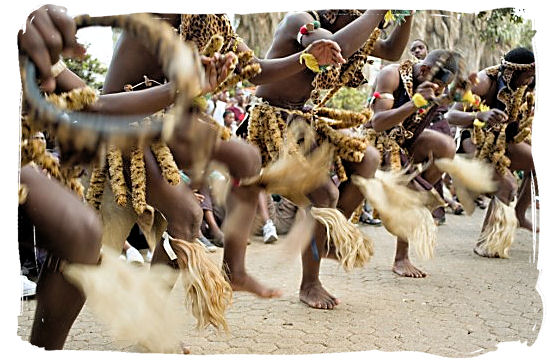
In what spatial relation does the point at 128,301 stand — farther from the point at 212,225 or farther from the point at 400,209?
the point at 400,209

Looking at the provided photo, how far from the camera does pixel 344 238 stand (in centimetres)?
265

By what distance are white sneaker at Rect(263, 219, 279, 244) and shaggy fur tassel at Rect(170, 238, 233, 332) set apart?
64 cm

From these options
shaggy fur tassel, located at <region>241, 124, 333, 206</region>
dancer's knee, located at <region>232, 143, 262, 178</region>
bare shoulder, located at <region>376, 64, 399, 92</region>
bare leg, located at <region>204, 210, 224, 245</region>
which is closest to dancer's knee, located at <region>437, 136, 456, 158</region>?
bare shoulder, located at <region>376, 64, 399, 92</region>

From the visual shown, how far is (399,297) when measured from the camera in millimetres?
3119

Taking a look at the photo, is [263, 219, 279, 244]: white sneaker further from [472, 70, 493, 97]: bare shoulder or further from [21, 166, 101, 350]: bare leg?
[472, 70, 493, 97]: bare shoulder

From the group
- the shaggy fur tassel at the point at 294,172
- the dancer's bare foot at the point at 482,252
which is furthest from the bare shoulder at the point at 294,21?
the dancer's bare foot at the point at 482,252

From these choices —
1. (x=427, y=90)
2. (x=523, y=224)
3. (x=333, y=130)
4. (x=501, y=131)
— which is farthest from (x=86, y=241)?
(x=523, y=224)

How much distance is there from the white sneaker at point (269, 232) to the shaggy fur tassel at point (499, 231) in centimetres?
192

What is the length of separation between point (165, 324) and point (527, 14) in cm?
157

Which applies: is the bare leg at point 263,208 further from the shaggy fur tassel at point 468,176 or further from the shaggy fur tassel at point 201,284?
the shaggy fur tassel at point 468,176

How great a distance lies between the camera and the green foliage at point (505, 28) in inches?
86.8

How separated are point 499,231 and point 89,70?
9.06ft

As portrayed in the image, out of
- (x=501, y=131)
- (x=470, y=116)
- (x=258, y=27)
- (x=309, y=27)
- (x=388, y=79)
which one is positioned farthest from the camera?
(x=501, y=131)

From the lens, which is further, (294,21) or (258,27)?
(294,21)
